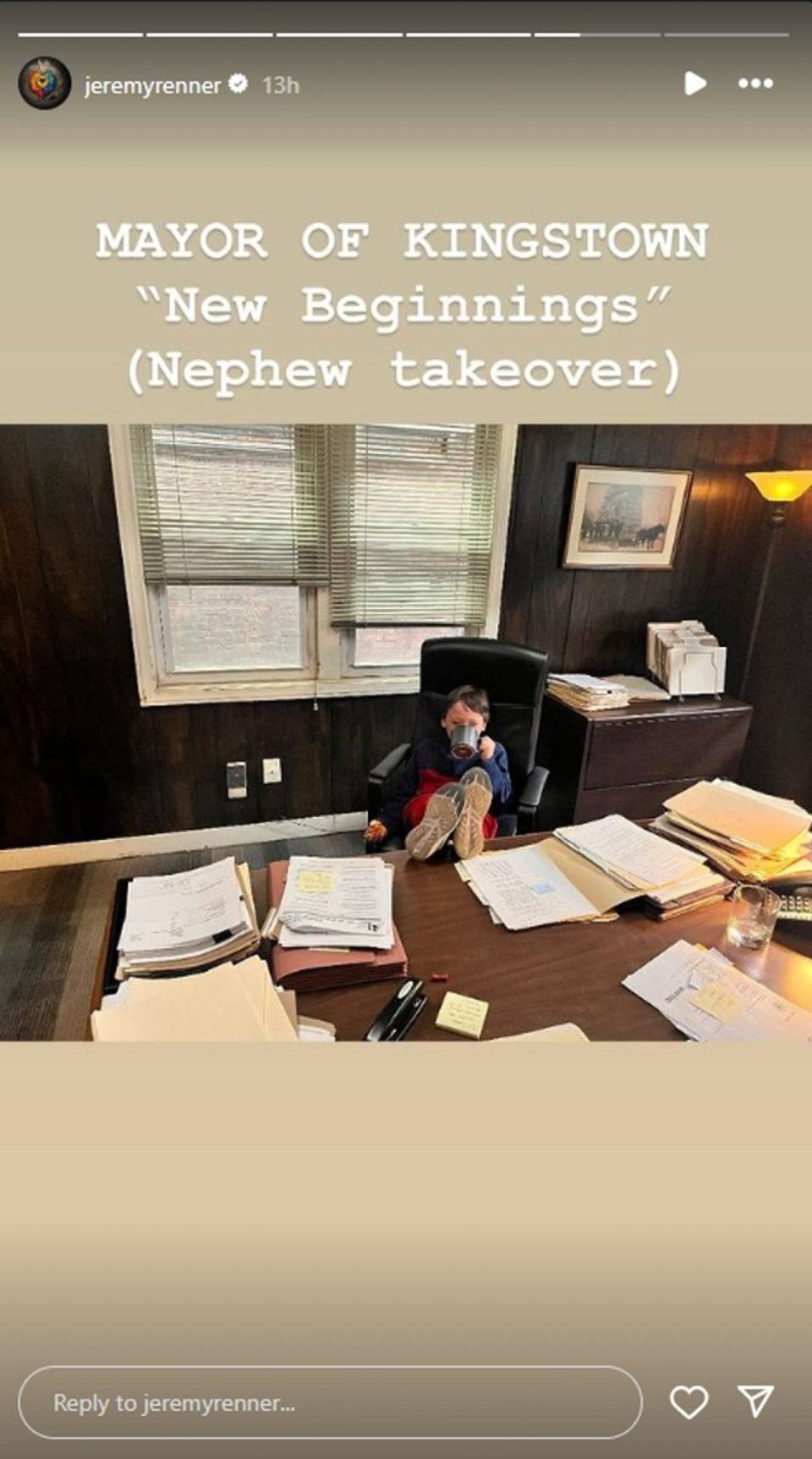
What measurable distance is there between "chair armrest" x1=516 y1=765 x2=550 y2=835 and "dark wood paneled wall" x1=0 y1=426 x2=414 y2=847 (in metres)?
0.86

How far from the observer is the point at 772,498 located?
252cm

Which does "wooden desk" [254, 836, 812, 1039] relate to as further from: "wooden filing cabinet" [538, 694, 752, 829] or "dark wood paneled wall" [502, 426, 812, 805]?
"dark wood paneled wall" [502, 426, 812, 805]

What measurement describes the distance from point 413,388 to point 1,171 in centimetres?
28

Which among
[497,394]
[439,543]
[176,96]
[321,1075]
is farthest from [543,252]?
[439,543]

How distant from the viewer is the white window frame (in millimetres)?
2365

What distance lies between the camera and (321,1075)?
394mm

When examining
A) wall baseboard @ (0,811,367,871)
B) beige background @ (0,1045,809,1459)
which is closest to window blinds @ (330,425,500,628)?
wall baseboard @ (0,811,367,871)

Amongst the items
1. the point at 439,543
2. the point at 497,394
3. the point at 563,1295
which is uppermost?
the point at 497,394

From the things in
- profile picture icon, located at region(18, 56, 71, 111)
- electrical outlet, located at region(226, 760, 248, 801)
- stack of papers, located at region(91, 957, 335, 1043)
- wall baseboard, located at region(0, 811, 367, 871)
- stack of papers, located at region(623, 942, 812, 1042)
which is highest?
profile picture icon, located at region(18, 56, 71, 111)

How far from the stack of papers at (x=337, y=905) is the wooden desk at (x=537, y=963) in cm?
5

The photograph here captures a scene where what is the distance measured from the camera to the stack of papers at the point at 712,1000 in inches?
A: 33.4

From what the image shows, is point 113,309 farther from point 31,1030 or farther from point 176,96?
point 31,1030

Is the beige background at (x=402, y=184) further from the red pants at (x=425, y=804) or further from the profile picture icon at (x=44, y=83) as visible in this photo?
the red pants at (x=425, y=804)

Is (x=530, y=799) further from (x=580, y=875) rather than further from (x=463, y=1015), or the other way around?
(x=463, y=1015)
